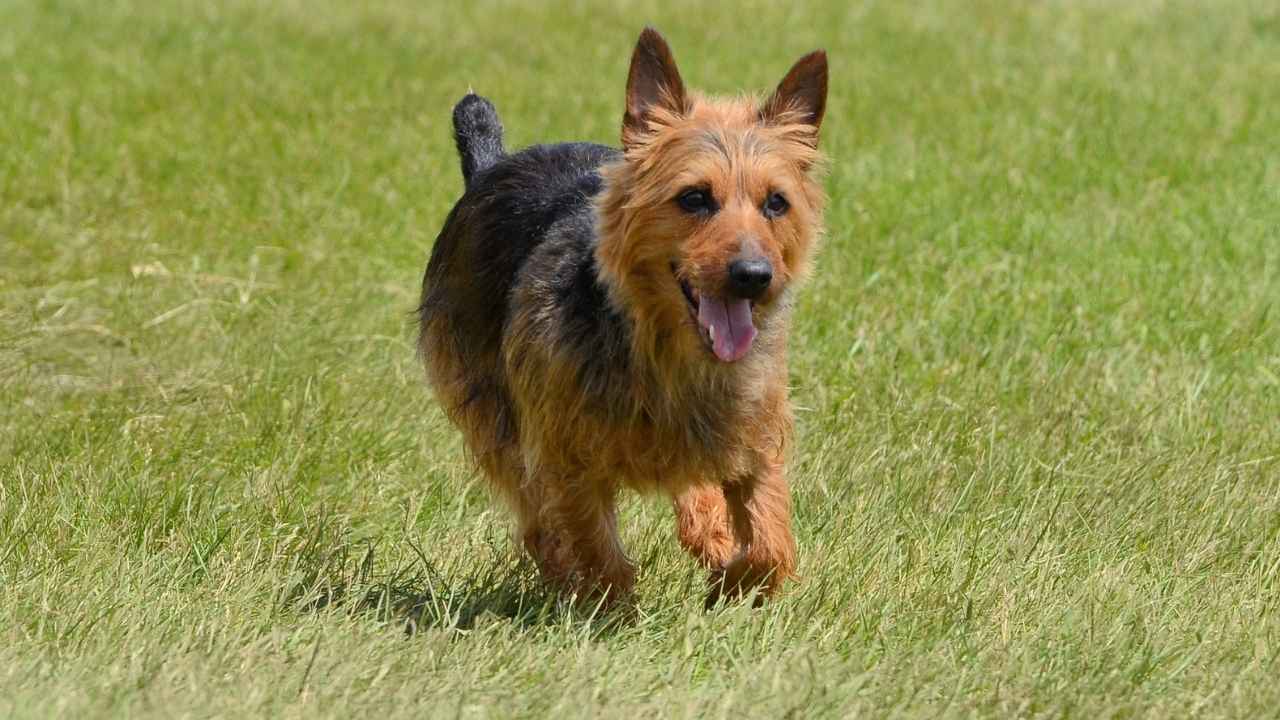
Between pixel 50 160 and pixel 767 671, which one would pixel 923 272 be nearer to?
pixel 767 671

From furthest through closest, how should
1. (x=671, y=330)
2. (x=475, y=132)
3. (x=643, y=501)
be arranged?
1. (x=475, y=132)
2. (x=643, y=501)
3. (x=671, y=330)

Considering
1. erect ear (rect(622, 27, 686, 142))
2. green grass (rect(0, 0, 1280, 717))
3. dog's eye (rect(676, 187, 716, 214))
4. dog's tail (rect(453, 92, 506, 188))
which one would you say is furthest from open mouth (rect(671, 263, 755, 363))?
dog's tail (rect(453, 92, 506, 188))

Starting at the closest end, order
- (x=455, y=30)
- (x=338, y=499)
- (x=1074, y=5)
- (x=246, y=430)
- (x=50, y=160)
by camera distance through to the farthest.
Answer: (x=338, y=499) → (x=246, y=430) → (x=50, y=160) → (x=455, y=30) → (x=1074, y=5)

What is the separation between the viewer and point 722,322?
440cm

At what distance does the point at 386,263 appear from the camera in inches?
323

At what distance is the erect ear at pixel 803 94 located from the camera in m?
4.69

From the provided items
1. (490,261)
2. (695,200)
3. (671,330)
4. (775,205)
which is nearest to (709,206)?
(695,200)

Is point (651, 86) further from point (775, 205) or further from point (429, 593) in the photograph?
point (429, 593)

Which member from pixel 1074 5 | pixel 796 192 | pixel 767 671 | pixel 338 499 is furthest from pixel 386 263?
pixel 1074 5

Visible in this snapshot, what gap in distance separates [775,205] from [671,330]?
39cm

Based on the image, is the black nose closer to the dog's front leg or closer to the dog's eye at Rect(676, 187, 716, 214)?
the dog's eye at Rect(676, 187, 716, 214)

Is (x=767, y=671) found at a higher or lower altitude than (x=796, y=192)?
lower

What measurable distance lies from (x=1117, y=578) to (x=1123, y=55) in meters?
8.76

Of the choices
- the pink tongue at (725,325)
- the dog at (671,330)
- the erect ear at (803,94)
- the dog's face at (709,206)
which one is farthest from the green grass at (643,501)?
the erect ear at (803,94)
